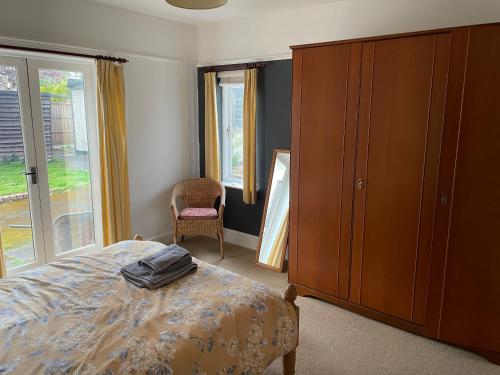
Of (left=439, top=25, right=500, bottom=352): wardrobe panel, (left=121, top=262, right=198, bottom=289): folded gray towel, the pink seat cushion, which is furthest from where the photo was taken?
the pink seat cushion

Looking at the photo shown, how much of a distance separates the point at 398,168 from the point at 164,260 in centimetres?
168

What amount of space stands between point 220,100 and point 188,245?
1781 mm

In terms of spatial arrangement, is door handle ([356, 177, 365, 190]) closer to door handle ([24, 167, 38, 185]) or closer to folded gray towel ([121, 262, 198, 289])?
folded gray towel ([121, 262, 198, 289])

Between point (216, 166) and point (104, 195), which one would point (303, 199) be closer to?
point (216, 166)

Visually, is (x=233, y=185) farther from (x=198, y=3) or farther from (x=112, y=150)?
(x=198, y=3)

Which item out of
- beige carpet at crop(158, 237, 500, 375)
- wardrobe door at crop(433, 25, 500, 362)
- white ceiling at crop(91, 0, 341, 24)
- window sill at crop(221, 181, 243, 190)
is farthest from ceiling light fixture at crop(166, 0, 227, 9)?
window sill at crop(221, 181, 243, 190)

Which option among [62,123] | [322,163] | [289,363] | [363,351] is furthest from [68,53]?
[363,351]

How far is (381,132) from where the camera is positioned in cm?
268

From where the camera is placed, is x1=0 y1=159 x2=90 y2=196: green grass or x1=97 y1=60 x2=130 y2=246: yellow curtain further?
x1=97 y1=60 x2=130 y2=246: yellow curtain

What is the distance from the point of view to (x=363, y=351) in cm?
257

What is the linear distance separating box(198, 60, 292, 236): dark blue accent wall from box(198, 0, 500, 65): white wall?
19cm

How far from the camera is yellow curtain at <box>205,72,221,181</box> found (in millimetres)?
4395

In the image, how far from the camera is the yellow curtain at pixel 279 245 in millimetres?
3900

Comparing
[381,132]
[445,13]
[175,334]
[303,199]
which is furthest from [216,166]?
[175,334]
